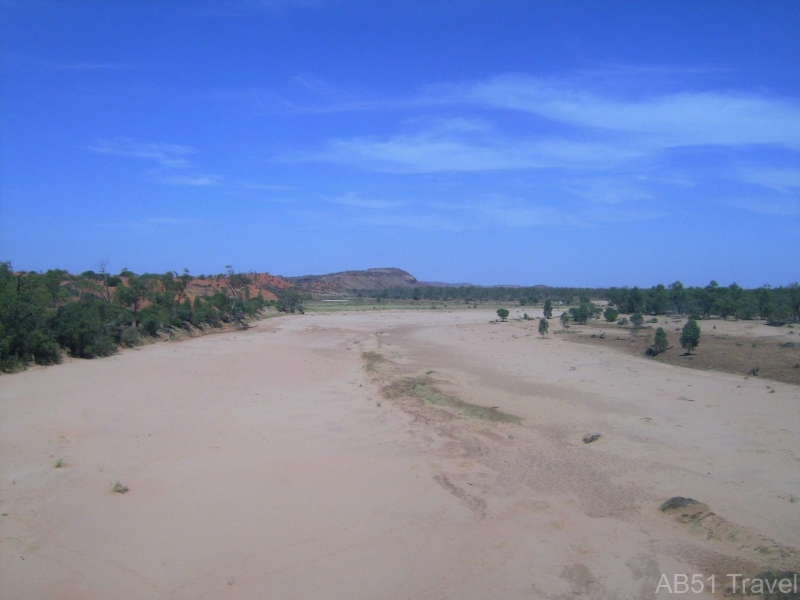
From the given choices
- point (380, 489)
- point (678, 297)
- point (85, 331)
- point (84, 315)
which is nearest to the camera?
point (380, 489)

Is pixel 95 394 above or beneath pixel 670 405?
beneath

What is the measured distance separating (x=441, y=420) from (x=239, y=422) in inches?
184

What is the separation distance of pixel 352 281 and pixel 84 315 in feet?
458

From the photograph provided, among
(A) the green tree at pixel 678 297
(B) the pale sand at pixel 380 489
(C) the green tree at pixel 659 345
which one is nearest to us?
(B) the pale sand at pixel 380 489

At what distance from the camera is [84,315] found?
2227 cm

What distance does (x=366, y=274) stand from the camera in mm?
177000

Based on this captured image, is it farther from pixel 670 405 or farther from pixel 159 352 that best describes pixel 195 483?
pixel 159 352

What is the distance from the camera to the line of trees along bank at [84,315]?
18062 mm

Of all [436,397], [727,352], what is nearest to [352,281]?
[727,352]

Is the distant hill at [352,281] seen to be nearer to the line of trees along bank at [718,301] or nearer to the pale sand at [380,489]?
the line of trees along bank at [718,301]

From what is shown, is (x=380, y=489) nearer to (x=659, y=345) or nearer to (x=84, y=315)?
(x=84, y=315)

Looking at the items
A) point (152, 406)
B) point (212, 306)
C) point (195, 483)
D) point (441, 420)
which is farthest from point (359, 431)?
point (212, 306)

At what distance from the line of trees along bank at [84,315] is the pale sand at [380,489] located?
229cm

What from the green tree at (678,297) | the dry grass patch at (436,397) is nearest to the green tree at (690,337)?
the dry grass patch at (436,397)
